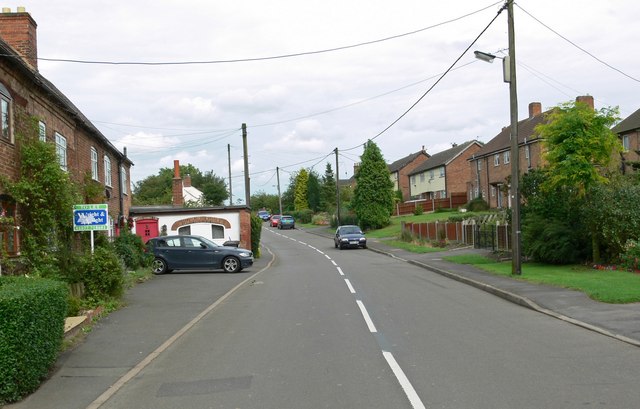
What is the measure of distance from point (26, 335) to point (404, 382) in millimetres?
4021

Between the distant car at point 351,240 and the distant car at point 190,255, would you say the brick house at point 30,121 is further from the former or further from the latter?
the distant car at point 351,240

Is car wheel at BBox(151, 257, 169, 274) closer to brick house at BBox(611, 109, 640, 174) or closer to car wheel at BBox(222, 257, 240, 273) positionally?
car wheel at BBox(222, 257, 240, 273)

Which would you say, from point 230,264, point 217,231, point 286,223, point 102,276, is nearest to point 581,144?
point 230,264

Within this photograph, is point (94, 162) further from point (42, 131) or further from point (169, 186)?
point (169, 186)

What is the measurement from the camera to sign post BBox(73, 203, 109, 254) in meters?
14.8

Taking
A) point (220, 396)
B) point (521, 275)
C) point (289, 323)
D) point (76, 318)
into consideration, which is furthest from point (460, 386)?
point (521, 275)

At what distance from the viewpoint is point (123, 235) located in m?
22.5

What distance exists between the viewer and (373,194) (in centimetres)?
5734

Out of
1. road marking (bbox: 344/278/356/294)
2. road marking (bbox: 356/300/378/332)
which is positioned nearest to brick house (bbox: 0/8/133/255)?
road marking (bbox: 356/300/378/332)

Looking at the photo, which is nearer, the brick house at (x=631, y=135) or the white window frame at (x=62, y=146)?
the white window frame at (x=62, y=146)

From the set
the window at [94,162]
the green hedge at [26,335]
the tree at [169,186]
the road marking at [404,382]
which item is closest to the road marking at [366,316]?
the road marking at [404,382]

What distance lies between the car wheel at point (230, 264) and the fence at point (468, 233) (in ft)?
37.1

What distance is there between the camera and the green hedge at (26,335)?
6.02m

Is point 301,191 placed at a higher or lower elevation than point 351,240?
higher
